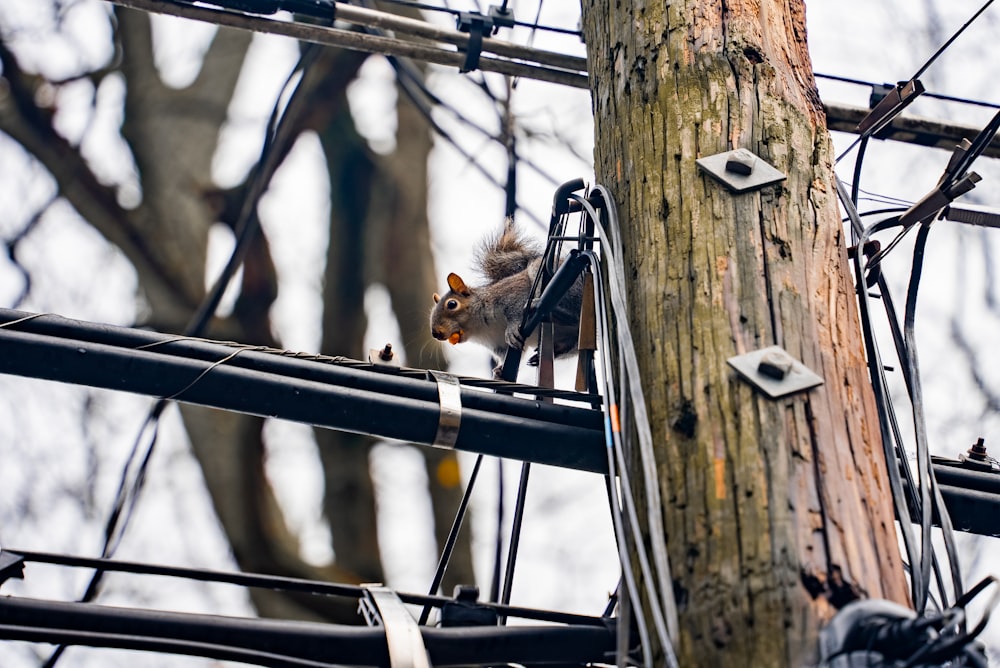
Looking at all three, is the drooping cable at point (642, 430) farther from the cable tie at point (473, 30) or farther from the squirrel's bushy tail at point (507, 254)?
the squirrel's bushy tail at point (507, 254)

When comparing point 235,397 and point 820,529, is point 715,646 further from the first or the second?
point 235,397

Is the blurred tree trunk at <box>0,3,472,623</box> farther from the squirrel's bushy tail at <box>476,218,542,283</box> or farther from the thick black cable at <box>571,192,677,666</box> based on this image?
the thick black cable at <box>571,192,677,666</box>

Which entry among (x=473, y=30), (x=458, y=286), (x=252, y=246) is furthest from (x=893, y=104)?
(x=252, y=246)

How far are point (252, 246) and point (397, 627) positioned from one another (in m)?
4.62

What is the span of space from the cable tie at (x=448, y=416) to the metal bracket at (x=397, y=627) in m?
0.33

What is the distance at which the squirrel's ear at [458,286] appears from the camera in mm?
4607

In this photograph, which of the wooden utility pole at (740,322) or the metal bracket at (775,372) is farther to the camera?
the metal bracket at (775,372)

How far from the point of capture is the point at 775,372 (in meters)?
1.59

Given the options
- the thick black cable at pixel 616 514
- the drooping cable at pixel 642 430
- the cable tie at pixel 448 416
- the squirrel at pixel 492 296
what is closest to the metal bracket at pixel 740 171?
the drooping cable at pixel 642 430

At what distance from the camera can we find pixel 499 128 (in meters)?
6.13

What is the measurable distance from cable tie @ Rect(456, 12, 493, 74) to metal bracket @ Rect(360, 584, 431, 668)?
2012 millimetres

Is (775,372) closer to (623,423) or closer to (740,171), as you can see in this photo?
(623,423)

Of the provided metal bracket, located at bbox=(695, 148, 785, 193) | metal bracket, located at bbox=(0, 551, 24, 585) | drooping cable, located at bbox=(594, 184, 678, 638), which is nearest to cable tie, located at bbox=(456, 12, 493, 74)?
drooping cable, located at bbox=(594, 184, 678, 638)

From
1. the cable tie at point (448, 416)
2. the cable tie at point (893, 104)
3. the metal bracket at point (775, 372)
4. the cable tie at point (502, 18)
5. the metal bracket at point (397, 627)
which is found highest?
the cable tie at point (502, 18)
